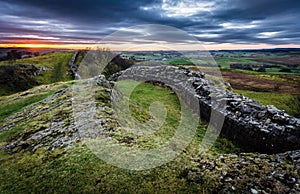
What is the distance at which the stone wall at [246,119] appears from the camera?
10695 millimetres

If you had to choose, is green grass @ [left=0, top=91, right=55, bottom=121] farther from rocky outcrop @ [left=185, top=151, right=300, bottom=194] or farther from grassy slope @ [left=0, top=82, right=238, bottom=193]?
rocky outcrop @ [left=185, top=151, right=300, bottom=194]

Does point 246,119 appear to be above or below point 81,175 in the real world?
above

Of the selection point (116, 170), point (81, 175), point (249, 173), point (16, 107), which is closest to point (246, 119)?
point (249, 173)

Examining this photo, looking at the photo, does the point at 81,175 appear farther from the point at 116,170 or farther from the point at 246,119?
the point at 246,119

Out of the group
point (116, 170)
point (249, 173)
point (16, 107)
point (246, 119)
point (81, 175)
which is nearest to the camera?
point (249, 173)

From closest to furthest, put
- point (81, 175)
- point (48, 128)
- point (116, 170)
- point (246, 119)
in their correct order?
point (81, 175)
point (116, 170)
point (48, 128)
point (246, 119)

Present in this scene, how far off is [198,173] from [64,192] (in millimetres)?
4699

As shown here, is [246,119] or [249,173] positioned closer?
[249,173]

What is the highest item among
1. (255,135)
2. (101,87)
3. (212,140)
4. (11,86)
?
(101,87)

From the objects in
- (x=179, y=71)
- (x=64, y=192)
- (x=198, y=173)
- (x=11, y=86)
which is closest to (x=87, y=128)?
(x=64, y=192)

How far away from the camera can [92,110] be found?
42.9 feet

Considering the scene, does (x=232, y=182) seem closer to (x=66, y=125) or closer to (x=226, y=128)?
(x=226, y=128)

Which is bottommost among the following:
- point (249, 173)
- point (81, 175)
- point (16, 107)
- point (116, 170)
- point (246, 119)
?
point (16, 107)

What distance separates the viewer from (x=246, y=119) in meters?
13.1
